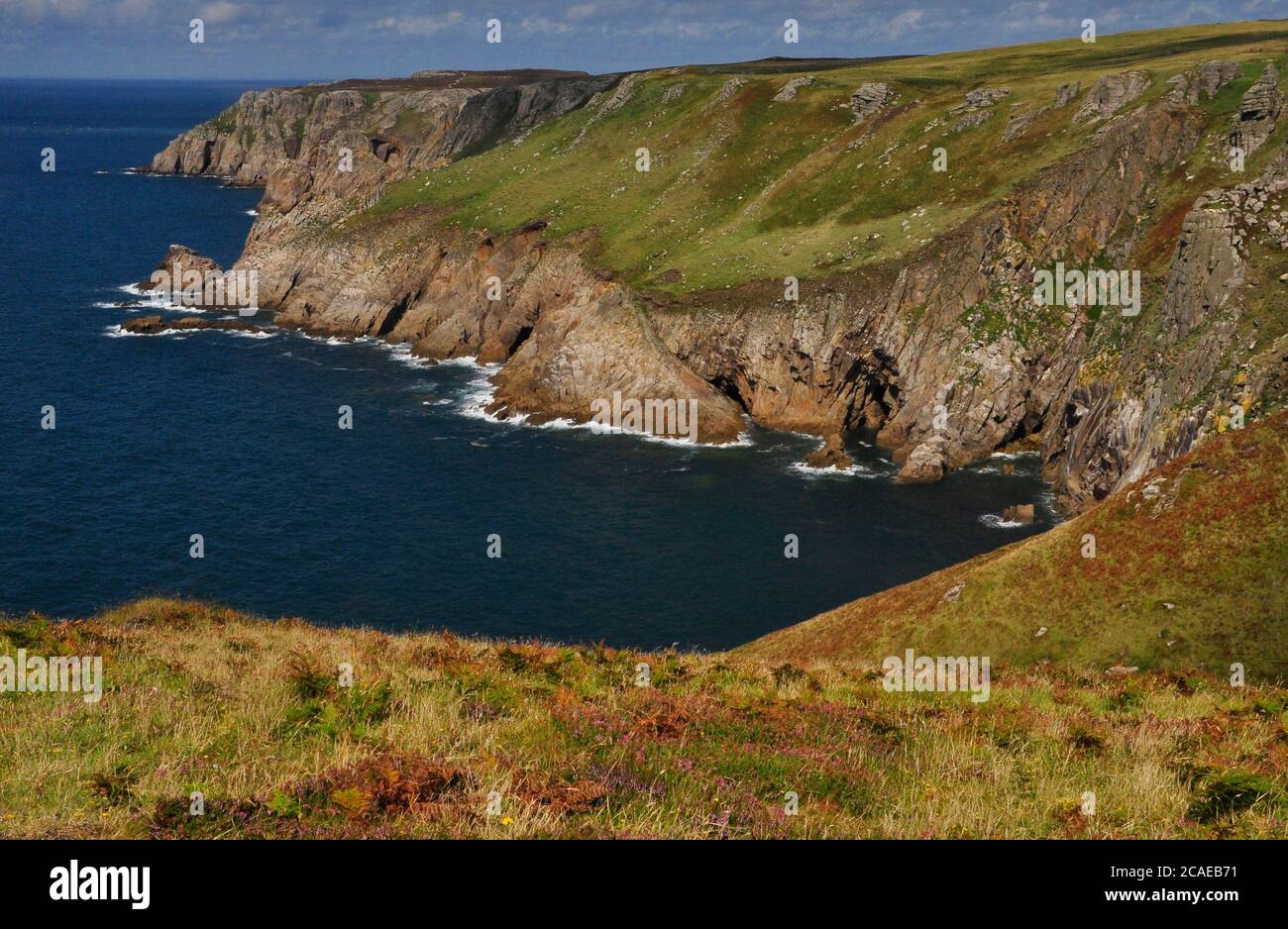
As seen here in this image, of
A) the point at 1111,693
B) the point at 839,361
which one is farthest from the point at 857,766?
the point at 839,361

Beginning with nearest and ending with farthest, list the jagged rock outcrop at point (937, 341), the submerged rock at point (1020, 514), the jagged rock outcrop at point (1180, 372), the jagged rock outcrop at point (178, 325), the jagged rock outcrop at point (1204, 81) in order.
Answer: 1. the jagged rock outcrop at point (1180, 372)
2. the submerged rock at point (1020, 514)
3. the jagged rock outcrop at point (937, 341)
4. the jagged rock outcrop at point (1204, 81)
5. the jagged rock outcrop at point (178, 325)

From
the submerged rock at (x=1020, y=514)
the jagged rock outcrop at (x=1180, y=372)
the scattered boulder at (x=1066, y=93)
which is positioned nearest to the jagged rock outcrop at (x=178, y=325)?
the submerged rock at (x=1020, y=514)

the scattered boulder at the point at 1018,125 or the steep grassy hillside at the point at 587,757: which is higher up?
the scattered boulder at the point at 1018,125

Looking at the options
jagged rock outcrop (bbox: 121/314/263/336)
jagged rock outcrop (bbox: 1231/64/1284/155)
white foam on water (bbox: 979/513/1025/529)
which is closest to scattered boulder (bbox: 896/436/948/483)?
white foam on water (bbox: 979/513/1025/529)

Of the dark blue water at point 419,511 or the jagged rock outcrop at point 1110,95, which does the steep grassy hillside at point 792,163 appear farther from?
the dark blue water at point 419,511

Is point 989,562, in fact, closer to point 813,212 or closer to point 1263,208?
point 1263,208

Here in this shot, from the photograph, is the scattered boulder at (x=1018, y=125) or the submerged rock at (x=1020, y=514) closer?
the submerged rock at (x=1020, y=514)
